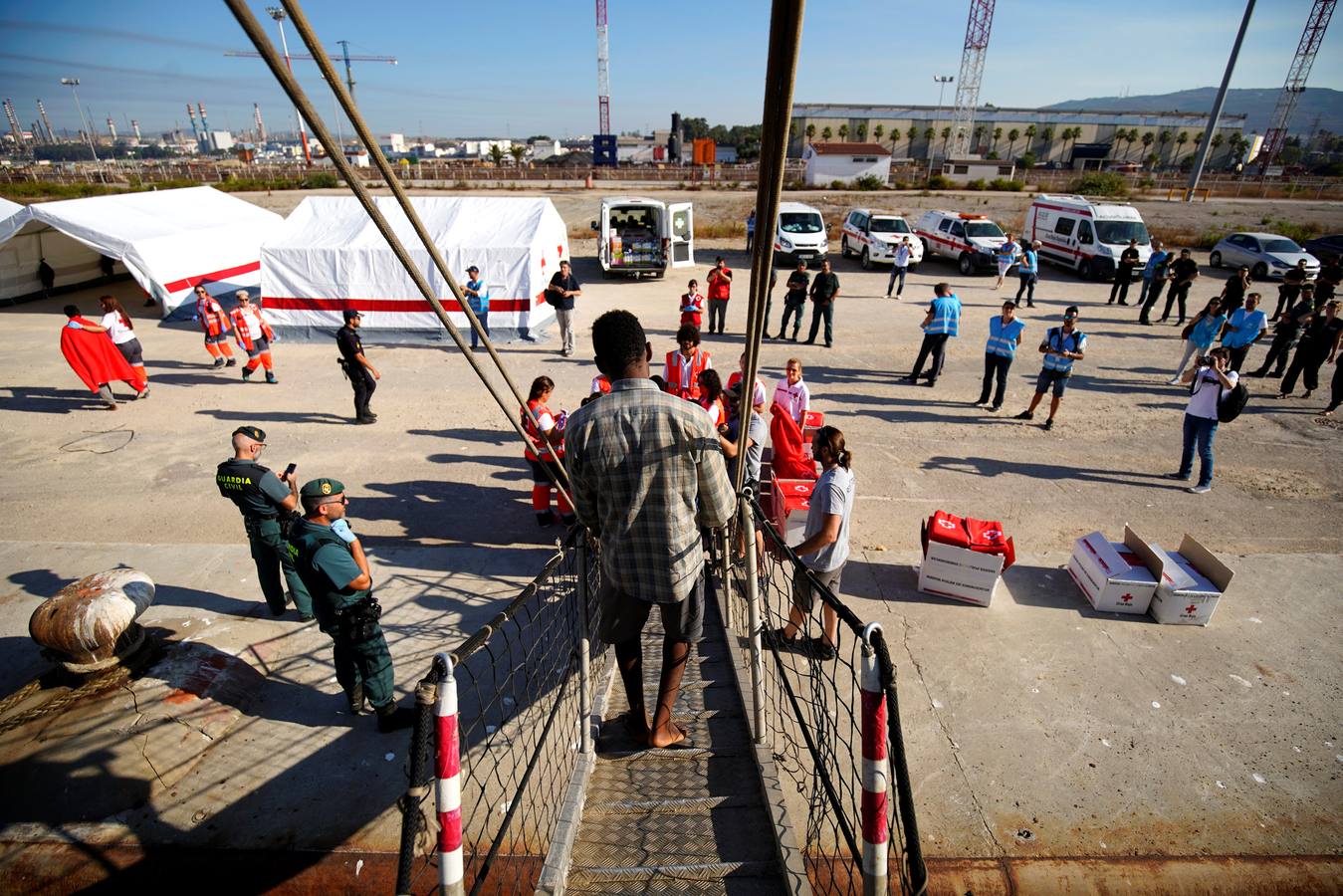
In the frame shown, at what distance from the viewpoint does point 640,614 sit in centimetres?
303

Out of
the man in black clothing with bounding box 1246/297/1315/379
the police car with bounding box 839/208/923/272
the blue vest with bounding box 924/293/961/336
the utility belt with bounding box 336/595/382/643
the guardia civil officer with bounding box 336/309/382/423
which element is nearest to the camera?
the utility belt with bounding box 336/595/382/643

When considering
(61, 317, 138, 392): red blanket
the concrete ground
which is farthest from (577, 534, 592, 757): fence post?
(61, 317, 138, 392): red blanket

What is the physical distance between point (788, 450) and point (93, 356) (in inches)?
412

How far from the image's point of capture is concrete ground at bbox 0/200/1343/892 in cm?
385

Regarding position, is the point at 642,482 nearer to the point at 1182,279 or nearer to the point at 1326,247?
the point at 1182,279

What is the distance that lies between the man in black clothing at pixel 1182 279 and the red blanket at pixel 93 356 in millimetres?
20321

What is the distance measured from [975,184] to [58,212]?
4376 cm

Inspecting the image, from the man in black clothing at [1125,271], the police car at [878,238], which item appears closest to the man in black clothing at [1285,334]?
the man in black clothing at [1125,271]

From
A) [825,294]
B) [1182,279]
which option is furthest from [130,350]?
[1182,279]

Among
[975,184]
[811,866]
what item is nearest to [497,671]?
[811,866]

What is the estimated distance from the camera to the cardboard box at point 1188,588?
17.3 ft

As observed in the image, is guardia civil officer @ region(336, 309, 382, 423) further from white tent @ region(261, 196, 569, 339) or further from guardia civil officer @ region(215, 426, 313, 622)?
white tent @ region(261, 196, 569, 339)

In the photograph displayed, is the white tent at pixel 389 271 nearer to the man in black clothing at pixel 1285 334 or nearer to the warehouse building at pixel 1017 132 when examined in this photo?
Result: the man in black clothing at pixel 1285 334

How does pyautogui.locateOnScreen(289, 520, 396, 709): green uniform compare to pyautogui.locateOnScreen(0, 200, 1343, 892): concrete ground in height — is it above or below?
above
